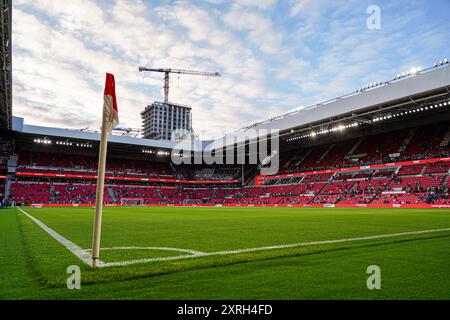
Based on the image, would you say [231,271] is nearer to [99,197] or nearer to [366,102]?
[99,197]

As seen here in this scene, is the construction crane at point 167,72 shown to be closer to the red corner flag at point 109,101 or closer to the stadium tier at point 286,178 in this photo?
the stadium tier at point 286,178

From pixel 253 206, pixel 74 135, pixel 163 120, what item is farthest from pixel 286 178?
pixel 163 120

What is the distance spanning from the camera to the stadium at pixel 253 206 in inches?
143

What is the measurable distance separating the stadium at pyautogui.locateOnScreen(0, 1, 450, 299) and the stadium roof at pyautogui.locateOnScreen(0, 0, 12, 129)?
198 mm

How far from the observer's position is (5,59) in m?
23.6

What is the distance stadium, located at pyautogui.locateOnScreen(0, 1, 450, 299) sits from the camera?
3633mm

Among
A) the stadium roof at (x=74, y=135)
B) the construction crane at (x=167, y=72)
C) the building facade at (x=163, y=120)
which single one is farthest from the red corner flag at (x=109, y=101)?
the building facade at (x=163, y=120)

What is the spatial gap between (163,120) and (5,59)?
131 metres

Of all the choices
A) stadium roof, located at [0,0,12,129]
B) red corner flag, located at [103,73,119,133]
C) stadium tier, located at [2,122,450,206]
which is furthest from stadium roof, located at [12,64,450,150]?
red corner flag, located at [103,73,119,133]

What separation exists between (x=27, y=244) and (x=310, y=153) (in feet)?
189

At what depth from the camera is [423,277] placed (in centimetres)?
371

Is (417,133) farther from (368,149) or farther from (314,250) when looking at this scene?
(314,250)

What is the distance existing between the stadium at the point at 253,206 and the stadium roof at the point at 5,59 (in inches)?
7.8

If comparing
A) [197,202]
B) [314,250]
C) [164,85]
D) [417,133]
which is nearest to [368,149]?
[417,133]
